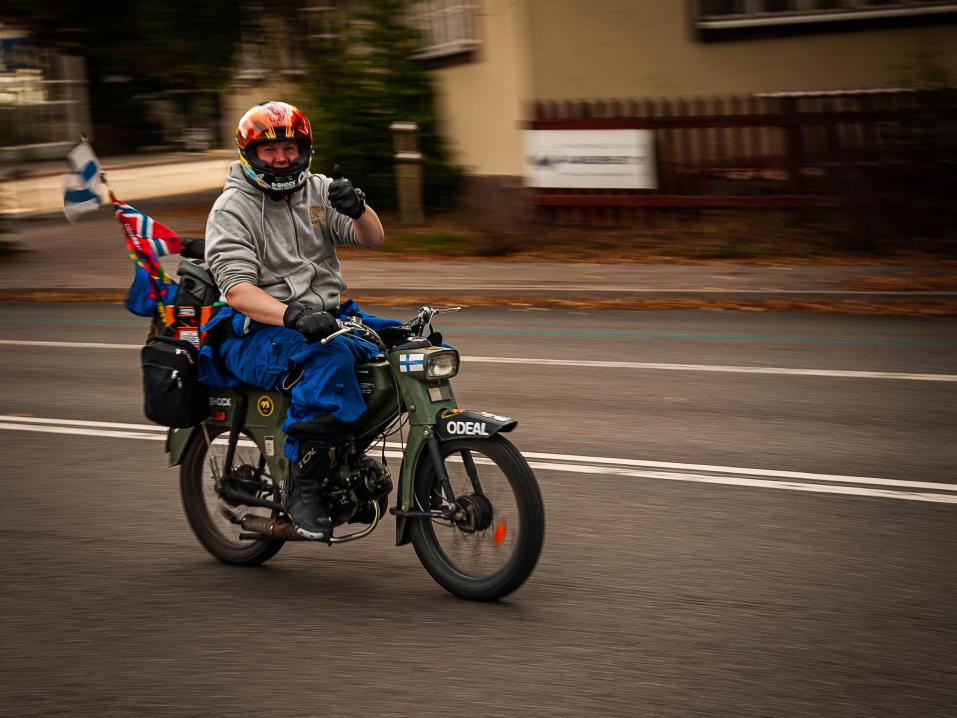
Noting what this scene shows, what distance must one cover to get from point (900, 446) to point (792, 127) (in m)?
9.65

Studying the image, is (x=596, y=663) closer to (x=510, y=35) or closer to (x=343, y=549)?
(x=343, y=549)

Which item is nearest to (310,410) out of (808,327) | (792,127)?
(808,327)

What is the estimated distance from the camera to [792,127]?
53.5 feet

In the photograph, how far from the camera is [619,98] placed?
1923 cm

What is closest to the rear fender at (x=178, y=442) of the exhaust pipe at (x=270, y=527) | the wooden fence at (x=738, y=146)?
the exhaust pipe at (x=270, y=527)

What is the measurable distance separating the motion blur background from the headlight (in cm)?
1063

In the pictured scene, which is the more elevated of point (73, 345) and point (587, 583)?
point (73, 345)

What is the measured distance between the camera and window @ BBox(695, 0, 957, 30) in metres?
17.2

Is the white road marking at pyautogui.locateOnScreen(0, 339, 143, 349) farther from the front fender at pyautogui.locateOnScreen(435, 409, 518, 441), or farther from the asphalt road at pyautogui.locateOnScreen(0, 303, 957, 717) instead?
the front fender at pyautogui.locateOnScreen(435, 409, 518, 441)

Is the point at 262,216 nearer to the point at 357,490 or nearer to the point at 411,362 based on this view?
the point at 411,362

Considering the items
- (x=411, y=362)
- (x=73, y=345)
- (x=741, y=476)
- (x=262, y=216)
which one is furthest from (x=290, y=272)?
(x=73, y=345)

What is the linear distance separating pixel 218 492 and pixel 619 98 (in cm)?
1450

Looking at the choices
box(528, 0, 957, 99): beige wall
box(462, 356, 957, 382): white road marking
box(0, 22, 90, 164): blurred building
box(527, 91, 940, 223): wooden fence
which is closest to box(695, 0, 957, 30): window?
box(528, 0, 957, 99): beige wall

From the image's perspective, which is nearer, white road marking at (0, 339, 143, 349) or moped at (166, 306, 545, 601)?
moped at (166, 306, 545, 601)
